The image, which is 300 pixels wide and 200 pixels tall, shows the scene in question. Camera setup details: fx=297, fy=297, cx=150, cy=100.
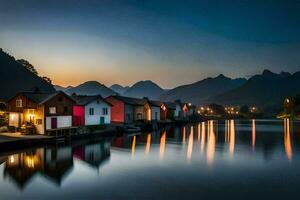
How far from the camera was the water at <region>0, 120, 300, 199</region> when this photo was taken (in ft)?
74.2

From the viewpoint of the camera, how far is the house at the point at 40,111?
50.6m

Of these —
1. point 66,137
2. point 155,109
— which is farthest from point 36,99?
point 155,109

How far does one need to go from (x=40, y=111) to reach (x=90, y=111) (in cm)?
1458

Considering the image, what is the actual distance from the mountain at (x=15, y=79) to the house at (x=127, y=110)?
66.0 metres

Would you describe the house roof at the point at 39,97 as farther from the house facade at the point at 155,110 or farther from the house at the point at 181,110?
the house at the point at 181,110

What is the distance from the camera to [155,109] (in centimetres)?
9881

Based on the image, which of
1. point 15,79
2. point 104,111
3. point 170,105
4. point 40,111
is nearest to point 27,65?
point 15,79

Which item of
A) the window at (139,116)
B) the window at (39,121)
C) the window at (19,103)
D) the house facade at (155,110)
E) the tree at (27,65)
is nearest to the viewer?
the window at (39,121)

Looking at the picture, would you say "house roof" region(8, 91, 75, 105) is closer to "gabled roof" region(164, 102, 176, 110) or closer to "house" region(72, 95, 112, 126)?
"house" region(72, 95, 112, 126)

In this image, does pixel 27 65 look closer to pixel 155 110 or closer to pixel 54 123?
pixel 155 110

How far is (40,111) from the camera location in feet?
167

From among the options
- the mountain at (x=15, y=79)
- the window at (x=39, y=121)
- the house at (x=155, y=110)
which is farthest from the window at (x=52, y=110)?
the mountain at (x=15, y=79)

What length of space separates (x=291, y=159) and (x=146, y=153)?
18.9 meters

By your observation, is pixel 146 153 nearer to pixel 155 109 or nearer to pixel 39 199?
pixel 39 199
